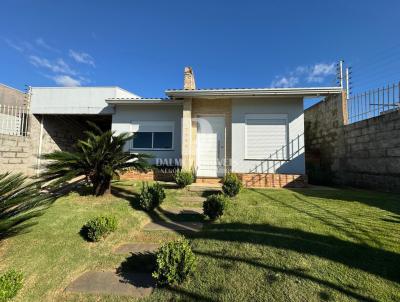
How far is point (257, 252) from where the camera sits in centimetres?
368

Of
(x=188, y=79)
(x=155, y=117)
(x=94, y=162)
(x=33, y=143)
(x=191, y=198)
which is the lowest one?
(x=191, y=198)

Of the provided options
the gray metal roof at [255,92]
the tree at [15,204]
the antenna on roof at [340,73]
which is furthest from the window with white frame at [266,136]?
the tree at [15,204]

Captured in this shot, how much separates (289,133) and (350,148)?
2.29 m

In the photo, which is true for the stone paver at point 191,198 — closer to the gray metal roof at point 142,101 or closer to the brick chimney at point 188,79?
the gray metal roof at point 142,101

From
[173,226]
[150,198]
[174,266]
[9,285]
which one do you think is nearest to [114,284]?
[174,266]

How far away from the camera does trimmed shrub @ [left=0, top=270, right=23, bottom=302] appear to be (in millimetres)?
2687

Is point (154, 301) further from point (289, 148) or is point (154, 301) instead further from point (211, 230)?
point (289, 148)

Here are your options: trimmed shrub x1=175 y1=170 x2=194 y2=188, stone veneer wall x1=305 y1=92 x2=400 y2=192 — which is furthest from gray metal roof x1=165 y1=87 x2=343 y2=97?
trimmed shrub x1=175 y1=170 x2=194 y2=188

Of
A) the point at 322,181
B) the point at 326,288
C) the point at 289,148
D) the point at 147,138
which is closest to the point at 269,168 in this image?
the point at 289,148

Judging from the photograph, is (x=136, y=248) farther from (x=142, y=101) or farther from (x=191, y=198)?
(x=142, y=101)

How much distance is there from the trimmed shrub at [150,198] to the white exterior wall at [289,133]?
15.0 ft

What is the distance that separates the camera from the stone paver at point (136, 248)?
166 inches

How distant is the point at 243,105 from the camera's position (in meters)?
10.4

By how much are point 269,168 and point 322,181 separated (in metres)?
2.56
